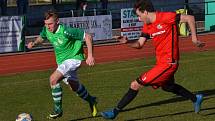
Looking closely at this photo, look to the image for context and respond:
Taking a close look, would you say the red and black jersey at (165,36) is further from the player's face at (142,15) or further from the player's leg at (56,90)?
the player's leg at (56,90)

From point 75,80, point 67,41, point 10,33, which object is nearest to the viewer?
point 67,41

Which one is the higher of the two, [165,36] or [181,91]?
[165,36]

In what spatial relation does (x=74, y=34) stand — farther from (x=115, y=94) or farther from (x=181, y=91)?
(x=115, y=94)

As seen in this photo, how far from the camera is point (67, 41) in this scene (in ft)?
33.1

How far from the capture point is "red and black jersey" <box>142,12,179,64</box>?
30.9 feet

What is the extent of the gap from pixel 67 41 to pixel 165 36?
1.77 m

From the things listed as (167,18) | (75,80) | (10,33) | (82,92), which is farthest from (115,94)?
(10,33)

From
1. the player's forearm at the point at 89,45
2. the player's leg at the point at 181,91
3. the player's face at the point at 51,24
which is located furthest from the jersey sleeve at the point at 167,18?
the player's face at the point at 51,24

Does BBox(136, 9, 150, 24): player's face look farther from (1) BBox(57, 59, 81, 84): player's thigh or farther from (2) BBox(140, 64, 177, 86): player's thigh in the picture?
(1) BBox(57, 59, 81, 84): player's thigh

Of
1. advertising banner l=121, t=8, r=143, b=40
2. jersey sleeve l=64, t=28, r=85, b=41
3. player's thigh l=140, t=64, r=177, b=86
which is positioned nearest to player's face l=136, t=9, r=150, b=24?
player's thigh l=140, t=64, r=177, b=86

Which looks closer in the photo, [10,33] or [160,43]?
[160,43]

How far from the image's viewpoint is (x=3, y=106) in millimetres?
12062

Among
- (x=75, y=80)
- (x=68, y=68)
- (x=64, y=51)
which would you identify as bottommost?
(x=75, y=80)

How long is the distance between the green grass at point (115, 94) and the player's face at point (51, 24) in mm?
1635
